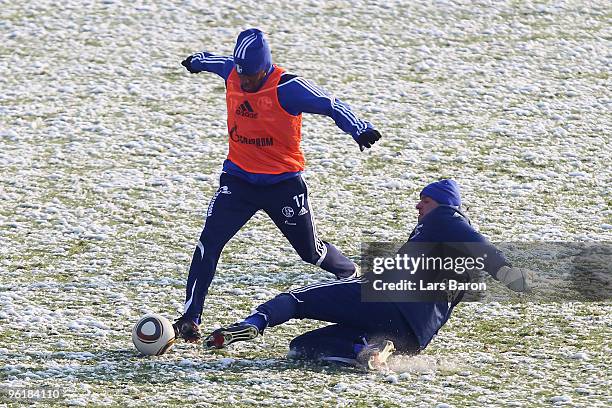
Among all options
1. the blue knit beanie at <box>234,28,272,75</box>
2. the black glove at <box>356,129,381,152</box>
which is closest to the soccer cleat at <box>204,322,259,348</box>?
the black glove at <box>356,129,381,152</box>

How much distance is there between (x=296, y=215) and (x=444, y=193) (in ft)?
4.27

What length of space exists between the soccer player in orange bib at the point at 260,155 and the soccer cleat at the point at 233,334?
511mm

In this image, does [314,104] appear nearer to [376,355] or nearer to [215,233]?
[215,233]

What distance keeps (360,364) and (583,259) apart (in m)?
3.48

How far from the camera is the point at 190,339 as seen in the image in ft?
28.0

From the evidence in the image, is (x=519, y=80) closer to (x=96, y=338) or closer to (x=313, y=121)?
(x=313, y=121)

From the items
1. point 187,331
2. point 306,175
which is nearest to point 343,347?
point 187,331

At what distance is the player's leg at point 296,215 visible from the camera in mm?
9047

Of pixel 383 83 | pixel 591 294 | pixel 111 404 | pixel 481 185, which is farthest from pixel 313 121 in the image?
pixel 111 404

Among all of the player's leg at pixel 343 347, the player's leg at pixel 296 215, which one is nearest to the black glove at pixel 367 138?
the player's leg at pixel 296 215

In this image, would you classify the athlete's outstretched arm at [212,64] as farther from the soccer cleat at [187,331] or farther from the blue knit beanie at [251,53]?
the soccer cleat at [187,331]

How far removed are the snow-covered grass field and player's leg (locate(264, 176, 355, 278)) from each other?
682 millimetres

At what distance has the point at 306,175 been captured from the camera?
1293 cm

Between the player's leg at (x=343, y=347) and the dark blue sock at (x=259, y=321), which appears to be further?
the dark blue sock at (x=259, y=321)
